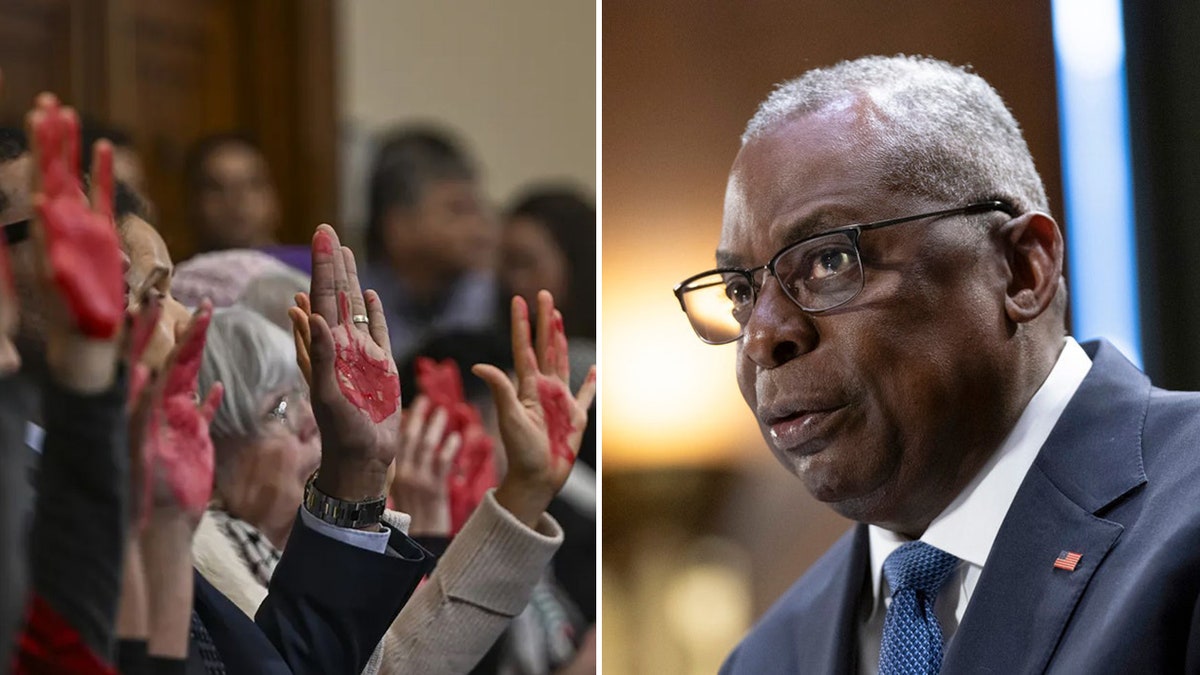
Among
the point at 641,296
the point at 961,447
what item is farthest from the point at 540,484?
the point at 641,296

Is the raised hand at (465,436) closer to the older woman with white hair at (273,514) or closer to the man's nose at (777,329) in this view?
the older woman with white hair at (273,514)

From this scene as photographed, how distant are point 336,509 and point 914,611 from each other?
27.5 inches

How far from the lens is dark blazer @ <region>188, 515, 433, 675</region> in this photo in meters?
1.04

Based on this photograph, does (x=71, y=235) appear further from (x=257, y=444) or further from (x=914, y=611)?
(x=914, y=611)

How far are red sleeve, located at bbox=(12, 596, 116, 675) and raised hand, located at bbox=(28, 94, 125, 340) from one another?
0.56 feet

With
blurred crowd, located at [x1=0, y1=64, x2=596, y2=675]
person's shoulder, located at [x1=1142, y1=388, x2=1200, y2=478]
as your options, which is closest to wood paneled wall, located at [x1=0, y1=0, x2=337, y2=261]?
blurred crowd, located at [x1=0, y1=64, x2=596, y2=675]

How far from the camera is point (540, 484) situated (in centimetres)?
138

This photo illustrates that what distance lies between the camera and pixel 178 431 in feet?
3.19

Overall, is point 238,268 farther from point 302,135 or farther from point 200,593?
point 302,135

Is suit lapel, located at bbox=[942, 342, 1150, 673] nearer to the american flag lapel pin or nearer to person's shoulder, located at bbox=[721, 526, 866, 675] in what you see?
the american flag lapel pin

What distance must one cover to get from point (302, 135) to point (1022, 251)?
2.87 ft

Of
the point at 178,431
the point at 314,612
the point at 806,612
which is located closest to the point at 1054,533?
the point at 806,612

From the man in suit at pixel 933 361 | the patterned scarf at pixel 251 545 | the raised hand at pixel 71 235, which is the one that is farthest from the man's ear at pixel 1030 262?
the raised hand at pixel 71 235

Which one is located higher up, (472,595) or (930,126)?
(930,126)
